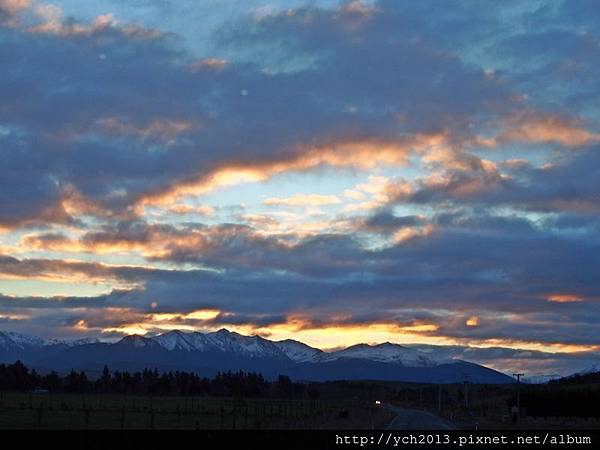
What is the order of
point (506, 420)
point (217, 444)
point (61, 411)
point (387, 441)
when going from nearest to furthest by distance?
point (217, 444), point (387, 441), point (61, 411), point (506, 420)

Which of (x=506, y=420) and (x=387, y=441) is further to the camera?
(x=506, y=420)

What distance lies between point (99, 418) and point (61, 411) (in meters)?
12.1

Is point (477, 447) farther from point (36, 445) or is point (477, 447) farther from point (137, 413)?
point (137, 413)

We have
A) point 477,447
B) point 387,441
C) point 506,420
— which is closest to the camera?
point 477,447

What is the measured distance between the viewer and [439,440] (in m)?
55.8

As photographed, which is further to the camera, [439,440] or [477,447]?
[439,440]

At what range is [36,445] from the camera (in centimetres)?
4216

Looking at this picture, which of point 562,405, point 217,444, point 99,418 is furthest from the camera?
point 562,405

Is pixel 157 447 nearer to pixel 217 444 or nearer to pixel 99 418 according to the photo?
pixel 217 444

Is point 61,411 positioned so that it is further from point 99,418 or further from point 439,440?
point 439,440

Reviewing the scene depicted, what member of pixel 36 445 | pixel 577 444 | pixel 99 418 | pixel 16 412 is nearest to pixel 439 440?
pixel 577 444

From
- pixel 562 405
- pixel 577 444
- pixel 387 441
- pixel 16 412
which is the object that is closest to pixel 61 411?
pixel 16 412

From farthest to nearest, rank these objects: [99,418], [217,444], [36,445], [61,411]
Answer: [61,411] < [99,418] < [217,444] < [36,445]

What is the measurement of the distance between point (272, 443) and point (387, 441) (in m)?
9.25
